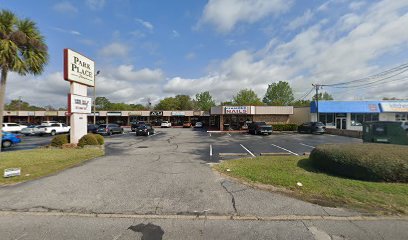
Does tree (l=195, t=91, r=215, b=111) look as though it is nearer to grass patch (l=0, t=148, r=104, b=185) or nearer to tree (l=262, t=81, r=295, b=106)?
tree (l=262, t=81, r=295, b=106)

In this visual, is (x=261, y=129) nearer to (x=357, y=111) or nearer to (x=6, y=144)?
(x=357, y=111)

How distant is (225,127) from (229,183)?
2979 centimetres

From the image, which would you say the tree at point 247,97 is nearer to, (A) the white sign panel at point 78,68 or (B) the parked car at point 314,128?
(B) the parked car at point 314,128

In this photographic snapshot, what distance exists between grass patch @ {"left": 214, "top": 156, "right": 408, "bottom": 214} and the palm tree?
12.7m

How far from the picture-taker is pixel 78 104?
14.9 m

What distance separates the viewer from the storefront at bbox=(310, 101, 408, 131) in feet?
107

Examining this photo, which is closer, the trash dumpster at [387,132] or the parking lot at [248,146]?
the trash dumpster at [387,132]

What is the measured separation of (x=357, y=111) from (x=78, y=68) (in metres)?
36.1

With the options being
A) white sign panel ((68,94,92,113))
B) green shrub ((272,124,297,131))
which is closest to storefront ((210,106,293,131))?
green shrub ((272,124,297,131))

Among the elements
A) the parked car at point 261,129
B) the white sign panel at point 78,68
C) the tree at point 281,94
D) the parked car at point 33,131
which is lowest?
the parked car at point 33,131

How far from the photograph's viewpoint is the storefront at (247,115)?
3456cm

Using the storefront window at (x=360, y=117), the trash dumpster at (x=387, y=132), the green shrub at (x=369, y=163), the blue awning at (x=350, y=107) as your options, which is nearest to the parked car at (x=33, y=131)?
the green shrub at (x=369, y=163)

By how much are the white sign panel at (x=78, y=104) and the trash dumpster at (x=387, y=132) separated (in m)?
18.8

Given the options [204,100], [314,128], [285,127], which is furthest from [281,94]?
[314,128]
